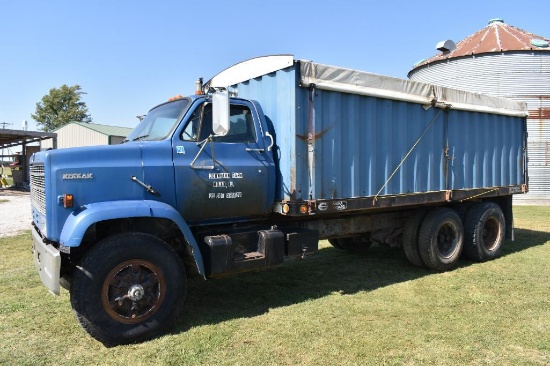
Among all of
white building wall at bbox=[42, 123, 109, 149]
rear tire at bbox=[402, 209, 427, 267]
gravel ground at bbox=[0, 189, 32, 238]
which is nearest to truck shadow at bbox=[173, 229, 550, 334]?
rear tire at bbox=[402, 209, 427, 267]

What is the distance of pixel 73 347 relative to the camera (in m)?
4.32

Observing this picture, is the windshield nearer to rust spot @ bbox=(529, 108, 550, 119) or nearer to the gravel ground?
the gravel ground

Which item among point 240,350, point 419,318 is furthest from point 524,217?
point 240,350

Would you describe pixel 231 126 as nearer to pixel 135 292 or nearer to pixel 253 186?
pixel 253 186

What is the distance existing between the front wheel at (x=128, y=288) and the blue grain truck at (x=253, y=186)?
1cm

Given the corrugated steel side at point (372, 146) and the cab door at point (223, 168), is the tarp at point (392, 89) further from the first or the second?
the cab door at point (223, 168)

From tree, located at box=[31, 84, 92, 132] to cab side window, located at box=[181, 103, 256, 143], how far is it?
62.8 meters

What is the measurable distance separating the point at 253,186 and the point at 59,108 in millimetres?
64622

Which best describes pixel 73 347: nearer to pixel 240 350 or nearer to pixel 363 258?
pixel 240 350

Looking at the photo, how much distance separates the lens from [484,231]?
8570mm

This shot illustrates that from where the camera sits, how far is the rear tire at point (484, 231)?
805cm

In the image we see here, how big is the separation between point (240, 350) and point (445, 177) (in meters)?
4.90

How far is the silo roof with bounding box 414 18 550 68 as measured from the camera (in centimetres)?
1784

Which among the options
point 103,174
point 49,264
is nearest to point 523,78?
point 103,174
